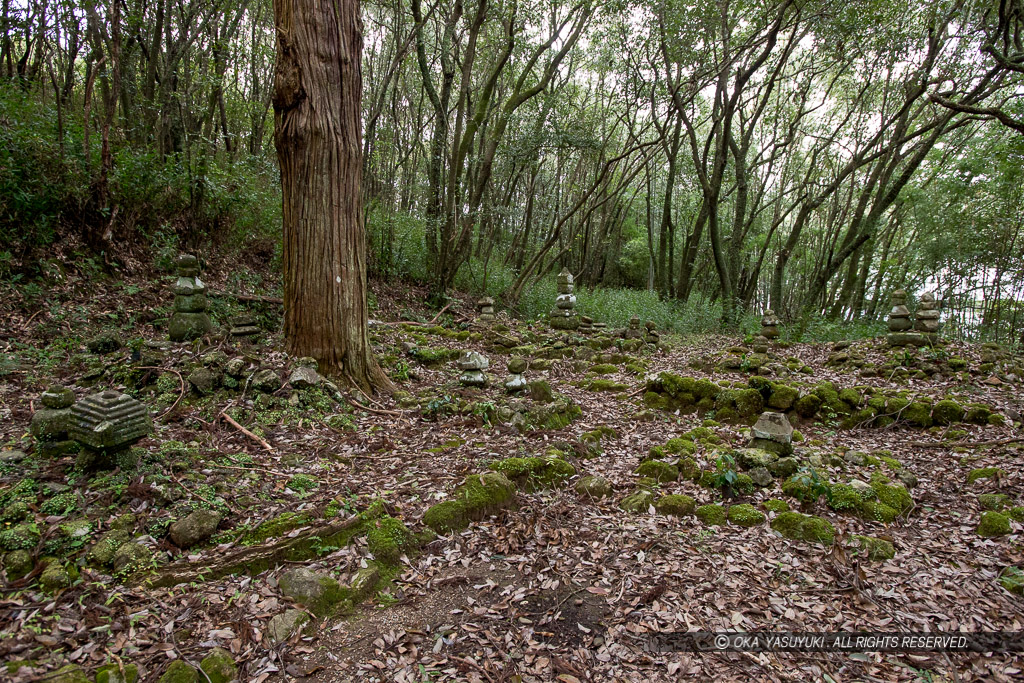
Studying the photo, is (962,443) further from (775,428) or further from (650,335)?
(650,335)

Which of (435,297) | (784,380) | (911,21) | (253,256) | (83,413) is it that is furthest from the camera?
(435,297)

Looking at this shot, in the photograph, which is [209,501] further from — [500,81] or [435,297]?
[500,81]

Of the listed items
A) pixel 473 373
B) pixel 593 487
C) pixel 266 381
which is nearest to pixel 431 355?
pixel 473 373

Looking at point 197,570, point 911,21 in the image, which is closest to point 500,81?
point 911,21

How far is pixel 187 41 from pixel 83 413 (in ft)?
26.7

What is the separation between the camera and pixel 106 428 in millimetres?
2617

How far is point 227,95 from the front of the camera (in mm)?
11297

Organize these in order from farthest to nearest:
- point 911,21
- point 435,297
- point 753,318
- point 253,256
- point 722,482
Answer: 1. point 753,318
2. point 435,297
3. point 911,21
4. point 253,256
5. point 722,482

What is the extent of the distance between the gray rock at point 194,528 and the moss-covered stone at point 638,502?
257 centimetres

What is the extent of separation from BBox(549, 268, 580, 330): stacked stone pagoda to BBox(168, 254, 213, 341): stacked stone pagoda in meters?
6.21

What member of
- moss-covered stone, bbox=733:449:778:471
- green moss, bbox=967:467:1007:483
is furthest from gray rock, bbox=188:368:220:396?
green moss, bbox=967:467:1007:483

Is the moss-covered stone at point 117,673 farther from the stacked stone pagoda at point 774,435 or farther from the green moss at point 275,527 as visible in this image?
the stacked stone pagoda at point 774,435

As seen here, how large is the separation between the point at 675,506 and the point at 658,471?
499 millimetres

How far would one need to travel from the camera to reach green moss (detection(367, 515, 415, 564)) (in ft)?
8.70
